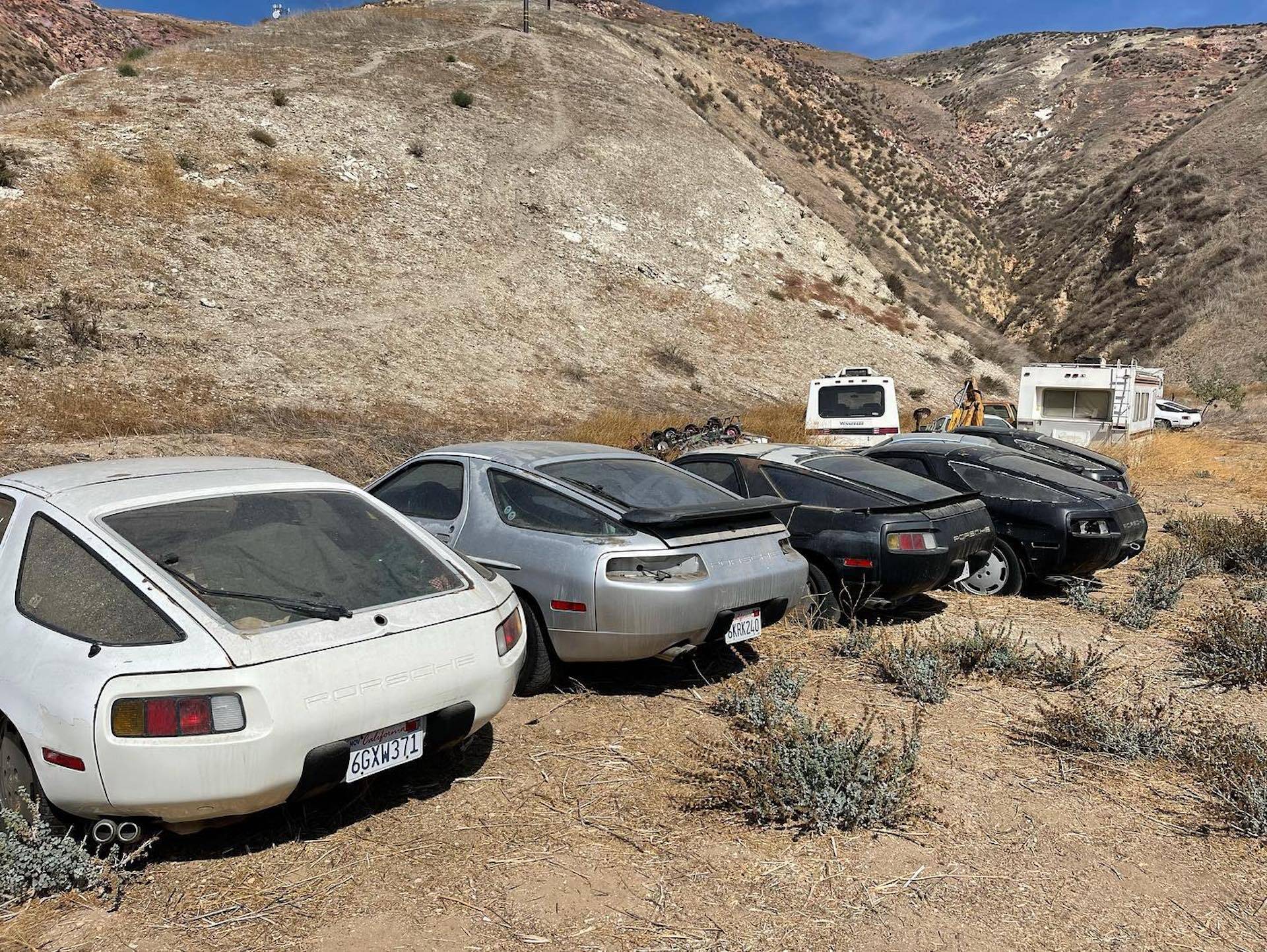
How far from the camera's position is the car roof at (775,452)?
289 inches

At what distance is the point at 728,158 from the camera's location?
35688mm

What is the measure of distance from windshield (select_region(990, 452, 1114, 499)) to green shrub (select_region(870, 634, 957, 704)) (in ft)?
9.56

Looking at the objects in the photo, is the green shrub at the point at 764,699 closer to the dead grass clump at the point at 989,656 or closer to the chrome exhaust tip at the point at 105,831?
the dead grass clump at the point at 989,656

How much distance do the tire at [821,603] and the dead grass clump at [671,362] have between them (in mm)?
19016

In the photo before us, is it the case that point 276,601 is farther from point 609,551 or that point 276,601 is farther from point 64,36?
point 64,36

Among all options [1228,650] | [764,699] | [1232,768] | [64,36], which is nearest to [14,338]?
[764,699]

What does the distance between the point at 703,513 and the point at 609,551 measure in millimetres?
613

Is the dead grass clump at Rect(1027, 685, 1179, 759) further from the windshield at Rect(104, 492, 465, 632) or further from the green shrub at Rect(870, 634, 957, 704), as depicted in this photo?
the windshield at Rect(104, 492, 465, 632)

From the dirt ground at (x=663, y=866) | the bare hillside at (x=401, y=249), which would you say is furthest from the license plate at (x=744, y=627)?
the bare hillside at (x=401, y=249)

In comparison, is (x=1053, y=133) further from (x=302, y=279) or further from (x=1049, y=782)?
(x=1049, y=782)

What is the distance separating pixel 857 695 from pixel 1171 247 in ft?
172

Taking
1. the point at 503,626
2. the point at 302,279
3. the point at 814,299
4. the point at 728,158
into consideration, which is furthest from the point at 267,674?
the point at 728,158

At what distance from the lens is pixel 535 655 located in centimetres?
508

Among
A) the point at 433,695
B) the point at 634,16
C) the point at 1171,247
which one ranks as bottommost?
the point at 433,695
